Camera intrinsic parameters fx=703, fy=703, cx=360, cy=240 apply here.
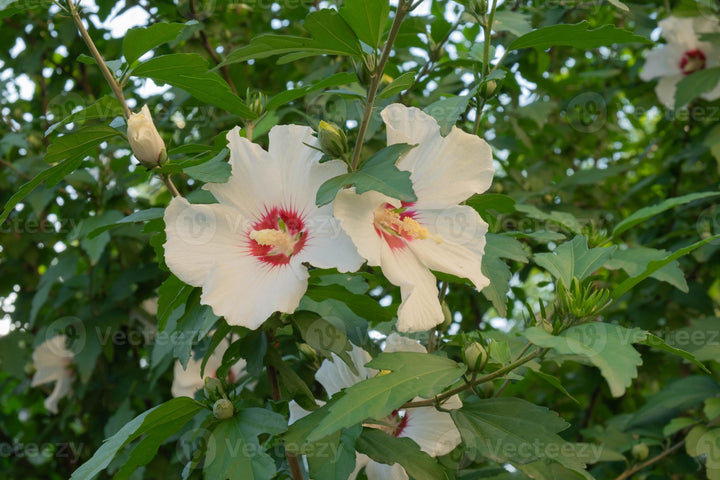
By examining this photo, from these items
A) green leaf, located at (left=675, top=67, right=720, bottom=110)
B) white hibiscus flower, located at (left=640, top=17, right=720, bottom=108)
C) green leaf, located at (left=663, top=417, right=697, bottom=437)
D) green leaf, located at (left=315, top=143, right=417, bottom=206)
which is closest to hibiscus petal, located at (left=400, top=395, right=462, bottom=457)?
green leaf, located at (left=315, top=143, right=417, bottom=206)

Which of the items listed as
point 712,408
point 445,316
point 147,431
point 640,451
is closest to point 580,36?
point 445,316

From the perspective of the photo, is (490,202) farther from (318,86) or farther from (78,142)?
(78,142)

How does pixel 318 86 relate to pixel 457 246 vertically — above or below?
above

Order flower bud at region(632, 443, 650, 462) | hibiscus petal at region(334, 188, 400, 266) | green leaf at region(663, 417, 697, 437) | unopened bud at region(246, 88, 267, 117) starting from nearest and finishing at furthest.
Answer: hibiscus petal at region(334, 188, 400, 266) < unopened bud at region(246, 88, 267, 117) < green leaf at region(663, 417, 697, 437) < flower bud at region(632, 443, 650, 462)

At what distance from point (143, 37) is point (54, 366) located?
1755 millimetres

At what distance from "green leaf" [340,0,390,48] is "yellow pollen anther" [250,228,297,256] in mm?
350

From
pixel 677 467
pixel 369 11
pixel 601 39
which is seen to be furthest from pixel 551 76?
pixel 369 11

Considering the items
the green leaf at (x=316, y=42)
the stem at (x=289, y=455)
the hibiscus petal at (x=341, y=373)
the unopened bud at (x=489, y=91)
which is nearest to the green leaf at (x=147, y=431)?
the stem at (x=289, y=455)

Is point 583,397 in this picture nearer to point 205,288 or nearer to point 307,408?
point 307,408

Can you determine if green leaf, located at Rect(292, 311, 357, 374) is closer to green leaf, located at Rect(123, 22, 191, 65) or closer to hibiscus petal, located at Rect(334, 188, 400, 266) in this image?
hibiscus petal, located at Rect(334, 188, 400, 266)

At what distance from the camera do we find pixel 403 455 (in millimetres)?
1247

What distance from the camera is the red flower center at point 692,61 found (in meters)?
2.61

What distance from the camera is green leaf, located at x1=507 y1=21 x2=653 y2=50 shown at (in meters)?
1.21

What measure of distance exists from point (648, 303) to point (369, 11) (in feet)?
6.72
